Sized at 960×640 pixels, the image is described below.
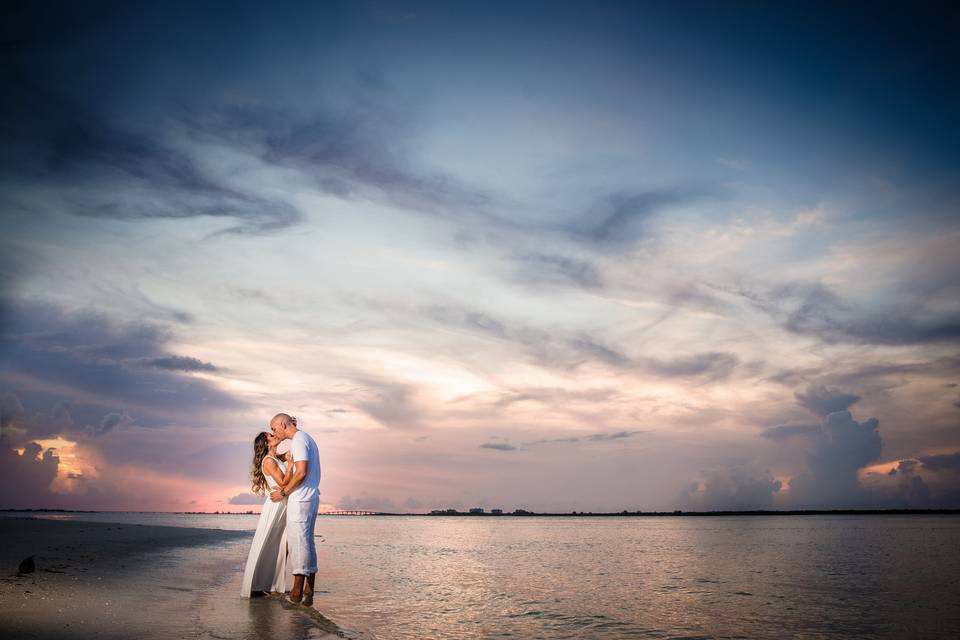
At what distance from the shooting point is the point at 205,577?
15508 mm

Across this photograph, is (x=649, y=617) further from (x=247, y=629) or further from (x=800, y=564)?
(x=800, y=564)

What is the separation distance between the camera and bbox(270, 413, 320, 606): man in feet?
34.9

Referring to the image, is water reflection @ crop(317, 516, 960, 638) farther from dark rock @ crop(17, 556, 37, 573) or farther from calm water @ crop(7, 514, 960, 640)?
dark rock @ crop(17, 556, 37, 573)

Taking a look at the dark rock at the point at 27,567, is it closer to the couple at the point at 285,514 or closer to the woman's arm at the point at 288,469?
the couple at the point at 285,514

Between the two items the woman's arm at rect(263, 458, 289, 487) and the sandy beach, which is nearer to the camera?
the sandy beach

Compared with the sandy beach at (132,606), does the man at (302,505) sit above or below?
above

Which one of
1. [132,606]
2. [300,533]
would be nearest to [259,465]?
[300,533]

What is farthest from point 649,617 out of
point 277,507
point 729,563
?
point 729,563

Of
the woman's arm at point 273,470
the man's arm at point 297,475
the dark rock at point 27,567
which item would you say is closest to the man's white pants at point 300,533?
the man's arm at point 297,475

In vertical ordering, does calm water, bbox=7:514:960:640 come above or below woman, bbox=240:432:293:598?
below

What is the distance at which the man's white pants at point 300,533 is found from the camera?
10594 mm

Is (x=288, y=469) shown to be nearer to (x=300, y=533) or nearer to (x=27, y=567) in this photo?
(x=300, y=533)

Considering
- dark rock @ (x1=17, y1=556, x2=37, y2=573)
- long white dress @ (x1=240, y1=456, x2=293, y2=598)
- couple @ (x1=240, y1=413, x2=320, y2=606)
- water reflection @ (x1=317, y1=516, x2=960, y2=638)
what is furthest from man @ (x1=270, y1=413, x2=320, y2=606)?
dark rock @ (x1=17, y1=556, x2=37, y2=573)

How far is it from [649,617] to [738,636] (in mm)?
2442
